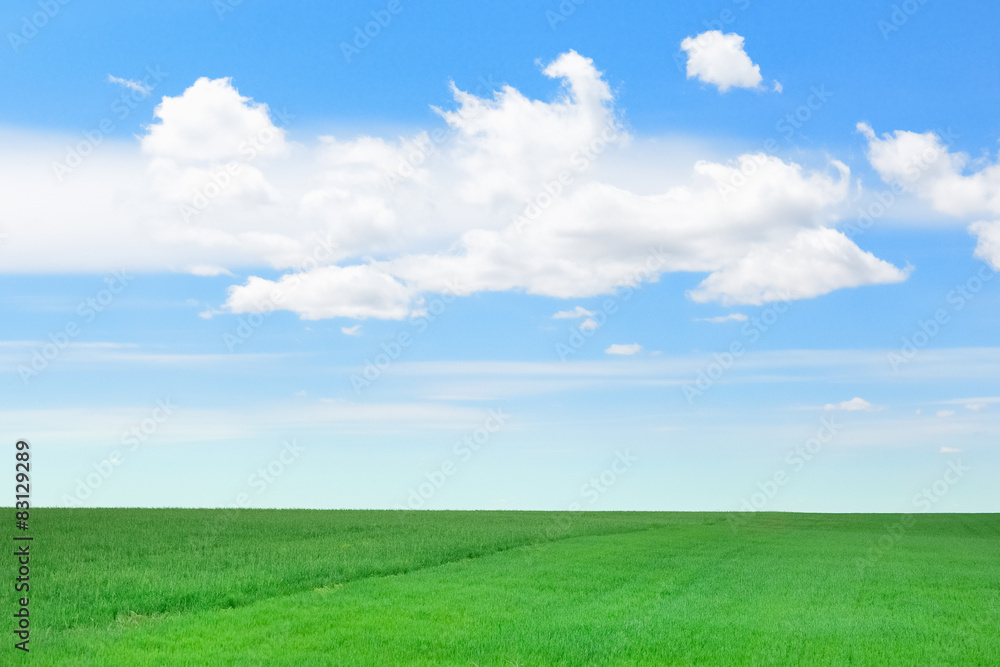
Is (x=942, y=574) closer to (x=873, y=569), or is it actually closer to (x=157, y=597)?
(x=873, y=569)

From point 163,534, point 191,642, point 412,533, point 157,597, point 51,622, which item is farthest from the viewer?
point 412,533

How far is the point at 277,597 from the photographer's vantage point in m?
22.8

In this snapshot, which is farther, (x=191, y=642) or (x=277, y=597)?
(x=277, y=597)

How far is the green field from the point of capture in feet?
54.0

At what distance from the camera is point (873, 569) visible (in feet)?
106

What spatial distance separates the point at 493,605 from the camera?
69.9 ft

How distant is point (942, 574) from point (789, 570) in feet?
17.7

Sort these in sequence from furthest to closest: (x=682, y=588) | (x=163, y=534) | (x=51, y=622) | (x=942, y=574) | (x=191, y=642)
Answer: (x=163, y=534) → (x=942, y=574) → (x=682, y=588) → (x=51, y=622) → (x=191, y=642)

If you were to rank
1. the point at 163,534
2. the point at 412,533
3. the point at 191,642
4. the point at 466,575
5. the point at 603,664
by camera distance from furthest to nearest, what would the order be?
the point at 412,533 → the point at 163,534 → the point at 466,575 → the point at 191,642 → the point at 603,664

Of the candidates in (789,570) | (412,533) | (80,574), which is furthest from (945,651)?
(412,533)

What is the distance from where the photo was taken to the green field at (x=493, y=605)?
54.0ft

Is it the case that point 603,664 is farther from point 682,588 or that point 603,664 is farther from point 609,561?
point 609,561

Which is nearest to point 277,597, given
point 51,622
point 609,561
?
point 51,622

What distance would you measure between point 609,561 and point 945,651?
16.5 meters
